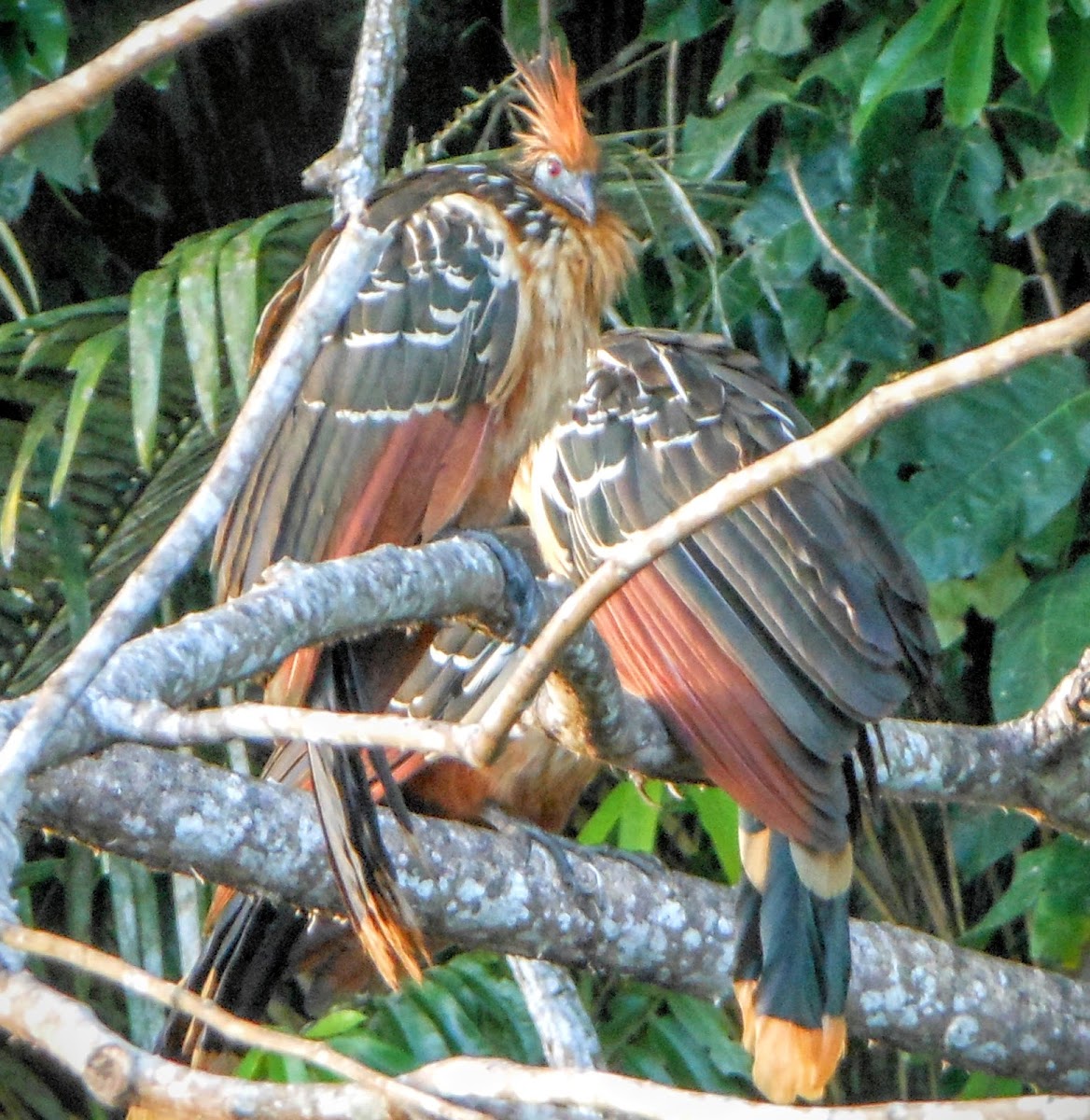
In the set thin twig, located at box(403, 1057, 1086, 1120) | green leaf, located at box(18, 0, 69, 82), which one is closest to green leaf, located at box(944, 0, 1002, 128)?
green leaf, located at box(18, 0, 69, 82)

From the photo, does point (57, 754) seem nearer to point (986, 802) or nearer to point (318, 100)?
point (986, 802)

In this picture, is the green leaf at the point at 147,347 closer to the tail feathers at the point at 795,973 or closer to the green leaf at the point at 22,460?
the green leaf at the point at 22,460

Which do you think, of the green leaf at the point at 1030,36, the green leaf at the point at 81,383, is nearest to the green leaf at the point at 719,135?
the green leaf at the point at 1030,36

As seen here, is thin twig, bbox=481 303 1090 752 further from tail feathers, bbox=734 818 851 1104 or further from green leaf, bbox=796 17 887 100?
green leaf, bbox=796 17 887 100

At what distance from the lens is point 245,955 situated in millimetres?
2342

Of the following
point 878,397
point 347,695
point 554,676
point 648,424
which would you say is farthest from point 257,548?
point 878,397

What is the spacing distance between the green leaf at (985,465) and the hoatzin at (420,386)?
699mm

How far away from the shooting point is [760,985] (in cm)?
205

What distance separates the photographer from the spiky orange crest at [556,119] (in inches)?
96.0

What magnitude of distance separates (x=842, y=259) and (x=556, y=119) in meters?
0.68

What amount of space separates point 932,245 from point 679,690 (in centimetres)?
117

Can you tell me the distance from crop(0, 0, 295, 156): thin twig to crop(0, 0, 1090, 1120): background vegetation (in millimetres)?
1729

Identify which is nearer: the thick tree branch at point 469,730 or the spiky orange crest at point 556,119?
the thick tree branch at point 469,730

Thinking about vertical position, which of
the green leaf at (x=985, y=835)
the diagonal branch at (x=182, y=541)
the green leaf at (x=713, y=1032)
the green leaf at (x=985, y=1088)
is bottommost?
the green leaf at (x=985, y=1088)
